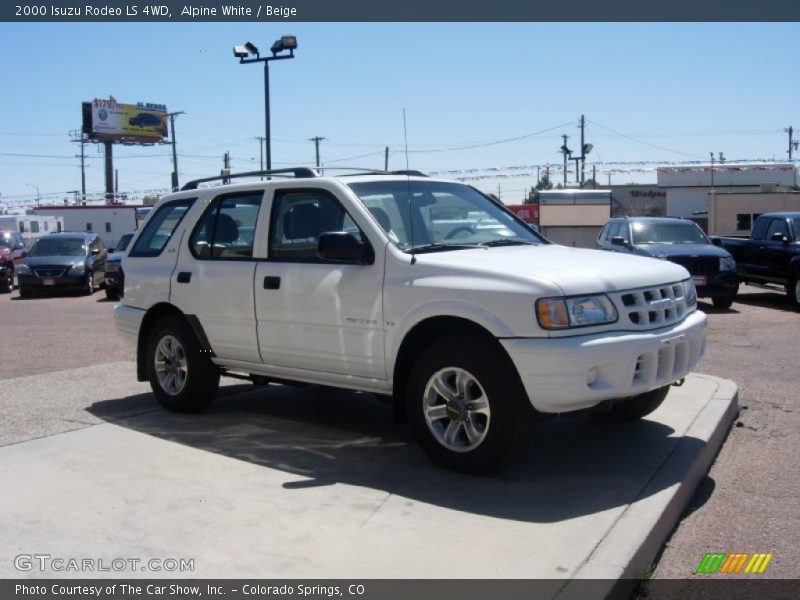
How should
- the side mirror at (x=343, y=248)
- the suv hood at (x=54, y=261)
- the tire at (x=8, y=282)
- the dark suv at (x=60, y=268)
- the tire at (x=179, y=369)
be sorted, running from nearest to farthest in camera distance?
1. the side mirror at (x=343, y=248)
2. the tire at (x=179, y=369)
3. the dark suv at (x=60, y=268)
4. the suv hood at (x=54, y=261)
5. the tire at (x=8, y=282)

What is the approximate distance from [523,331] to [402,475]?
120 cm

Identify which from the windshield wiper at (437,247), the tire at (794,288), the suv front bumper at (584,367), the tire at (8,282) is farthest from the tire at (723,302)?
the tire at (8,282)

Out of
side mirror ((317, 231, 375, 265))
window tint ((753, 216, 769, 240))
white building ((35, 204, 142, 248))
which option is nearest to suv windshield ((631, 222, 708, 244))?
window tint ((753, 216, 769, 240))

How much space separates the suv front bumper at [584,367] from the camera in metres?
4.91

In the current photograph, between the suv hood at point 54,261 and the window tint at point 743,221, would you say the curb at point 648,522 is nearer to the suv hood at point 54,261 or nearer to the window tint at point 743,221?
the suv hood at point 54,261

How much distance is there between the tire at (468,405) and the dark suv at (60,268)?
18348 mm

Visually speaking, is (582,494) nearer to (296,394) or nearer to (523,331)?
(523,331)

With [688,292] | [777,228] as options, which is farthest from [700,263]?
[688,292]

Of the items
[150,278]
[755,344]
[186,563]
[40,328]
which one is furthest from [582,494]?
[40,328]

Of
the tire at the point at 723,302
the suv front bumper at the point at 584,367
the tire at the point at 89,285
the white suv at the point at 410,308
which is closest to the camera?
the suv front bumper at the point at 584,367

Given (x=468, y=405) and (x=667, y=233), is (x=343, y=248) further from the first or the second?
(x=667, y=233)

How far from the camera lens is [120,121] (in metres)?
84.2

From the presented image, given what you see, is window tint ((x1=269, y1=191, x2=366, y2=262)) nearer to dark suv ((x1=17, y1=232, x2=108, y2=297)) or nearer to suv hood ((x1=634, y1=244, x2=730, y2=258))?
suv hood ((x1=634, y1=244, x2=730, y2=258))

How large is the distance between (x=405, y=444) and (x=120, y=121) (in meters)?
84.3
